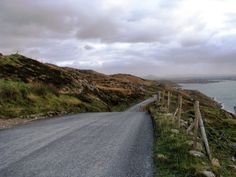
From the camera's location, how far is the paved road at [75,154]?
35.1 ft

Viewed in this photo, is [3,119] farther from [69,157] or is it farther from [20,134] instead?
[69,157]

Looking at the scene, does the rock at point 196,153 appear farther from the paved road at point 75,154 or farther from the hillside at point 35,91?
the hillside at point 35,91

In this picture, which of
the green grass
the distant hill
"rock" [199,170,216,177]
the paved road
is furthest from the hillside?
"rock" [199,170,216,177]

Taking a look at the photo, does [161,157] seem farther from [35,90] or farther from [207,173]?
[35,90]

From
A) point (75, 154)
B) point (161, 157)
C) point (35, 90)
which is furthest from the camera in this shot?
point (35, 90)

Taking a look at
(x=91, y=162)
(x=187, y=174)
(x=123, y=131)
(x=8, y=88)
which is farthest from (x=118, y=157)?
(x=8, y=88)

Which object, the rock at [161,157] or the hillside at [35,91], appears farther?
the hillside at [35,91]

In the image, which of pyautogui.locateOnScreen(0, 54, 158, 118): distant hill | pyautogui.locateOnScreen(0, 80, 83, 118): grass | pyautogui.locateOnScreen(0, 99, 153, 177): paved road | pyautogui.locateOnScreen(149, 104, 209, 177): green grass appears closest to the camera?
pyautogui.locateOnScreen(149, 104, 209, 177): green grass

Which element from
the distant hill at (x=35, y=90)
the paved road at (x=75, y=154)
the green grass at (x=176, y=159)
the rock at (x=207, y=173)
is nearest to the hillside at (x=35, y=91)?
the distant hill at (x=35, y=90)

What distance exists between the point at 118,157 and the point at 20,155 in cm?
370

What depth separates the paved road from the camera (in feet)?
35.1

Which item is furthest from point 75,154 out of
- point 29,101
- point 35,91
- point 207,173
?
point 35,91

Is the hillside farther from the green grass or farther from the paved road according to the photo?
the green grass

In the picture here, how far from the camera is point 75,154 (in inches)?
526
